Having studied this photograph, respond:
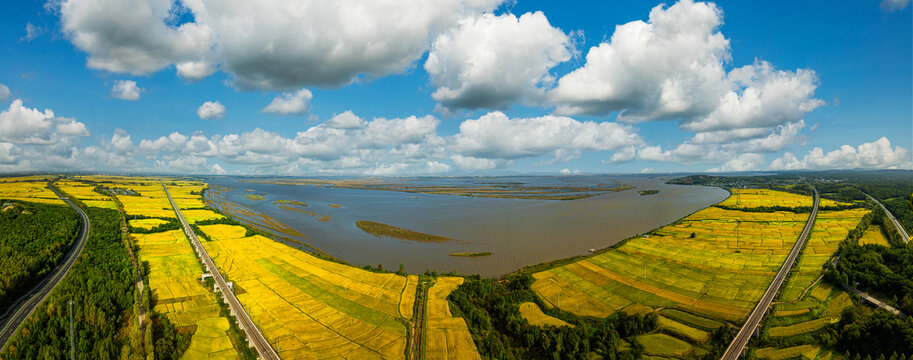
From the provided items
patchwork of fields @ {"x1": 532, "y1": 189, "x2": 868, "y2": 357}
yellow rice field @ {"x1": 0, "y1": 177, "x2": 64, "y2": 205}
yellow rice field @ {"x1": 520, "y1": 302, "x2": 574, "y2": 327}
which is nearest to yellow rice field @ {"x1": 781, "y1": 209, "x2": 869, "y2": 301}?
patchwork of fields @ {"x1": 532, "y1": 189, "x2": 868, "y2": 357}

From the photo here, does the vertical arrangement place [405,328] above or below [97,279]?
below

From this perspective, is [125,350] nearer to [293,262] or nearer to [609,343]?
[293,262]

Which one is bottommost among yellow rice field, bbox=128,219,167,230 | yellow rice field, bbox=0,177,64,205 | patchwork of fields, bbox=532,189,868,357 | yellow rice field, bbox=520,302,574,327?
yellow rice field, bbox=520,302,574,327

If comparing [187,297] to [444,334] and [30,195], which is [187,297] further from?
[30,195]

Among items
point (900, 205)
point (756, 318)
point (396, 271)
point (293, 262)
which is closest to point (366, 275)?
point (396, 271)

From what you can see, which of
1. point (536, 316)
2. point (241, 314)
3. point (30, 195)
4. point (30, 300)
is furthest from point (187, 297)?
point (30, 195)

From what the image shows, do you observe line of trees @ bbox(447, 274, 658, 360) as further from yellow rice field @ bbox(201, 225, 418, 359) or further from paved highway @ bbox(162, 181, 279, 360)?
paved highway @ bbox(162, 181, 279, 360)
